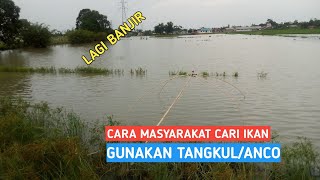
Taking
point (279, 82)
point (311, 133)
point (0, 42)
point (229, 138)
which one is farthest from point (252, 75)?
point (0, 42)

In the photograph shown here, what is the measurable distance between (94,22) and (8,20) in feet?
124

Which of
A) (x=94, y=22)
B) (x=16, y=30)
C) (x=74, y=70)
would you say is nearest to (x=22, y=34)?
(x=16, y=30)

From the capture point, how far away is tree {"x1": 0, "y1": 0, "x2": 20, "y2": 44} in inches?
1647

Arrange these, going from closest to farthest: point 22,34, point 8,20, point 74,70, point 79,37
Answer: point 74,70
point 8,20
point 22,34
point 79,37

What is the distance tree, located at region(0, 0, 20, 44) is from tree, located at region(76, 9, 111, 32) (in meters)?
34.0

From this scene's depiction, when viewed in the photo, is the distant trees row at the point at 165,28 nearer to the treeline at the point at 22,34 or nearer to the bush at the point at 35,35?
the treeline at the point at 22,34

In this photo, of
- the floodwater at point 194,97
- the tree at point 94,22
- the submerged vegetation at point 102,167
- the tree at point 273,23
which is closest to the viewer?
the submerged vegetation at point 102,167

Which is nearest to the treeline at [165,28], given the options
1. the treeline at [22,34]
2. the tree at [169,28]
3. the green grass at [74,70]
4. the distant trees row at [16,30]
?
the tree at [169,28]

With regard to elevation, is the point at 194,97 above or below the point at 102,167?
below

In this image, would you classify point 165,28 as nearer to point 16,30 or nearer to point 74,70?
point 16,30

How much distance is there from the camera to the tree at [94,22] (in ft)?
256

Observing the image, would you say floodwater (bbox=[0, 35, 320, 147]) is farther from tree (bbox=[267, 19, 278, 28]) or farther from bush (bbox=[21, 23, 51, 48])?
tree (bbox=[267, 19, 278, 28])

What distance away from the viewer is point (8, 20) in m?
42.8

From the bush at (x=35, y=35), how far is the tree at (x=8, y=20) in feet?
19.9
